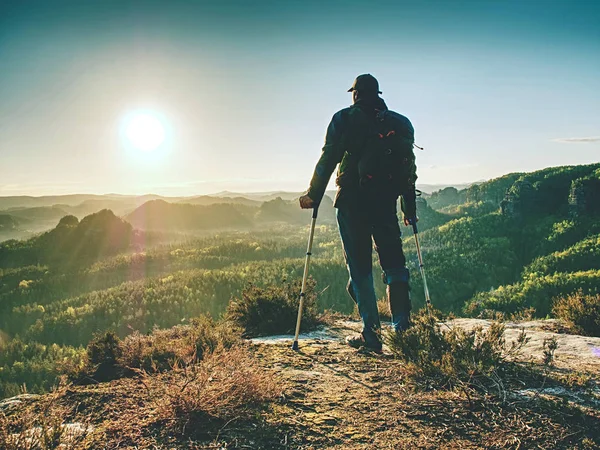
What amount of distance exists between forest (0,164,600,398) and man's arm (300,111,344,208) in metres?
23.3

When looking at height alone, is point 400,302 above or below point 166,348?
above

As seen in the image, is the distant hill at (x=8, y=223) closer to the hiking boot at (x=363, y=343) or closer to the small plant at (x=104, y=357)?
the small plant at (x=104, y=357)

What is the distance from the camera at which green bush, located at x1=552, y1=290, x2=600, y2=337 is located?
5.66 meters

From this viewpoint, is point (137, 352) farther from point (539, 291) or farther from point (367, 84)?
point (539, 291)

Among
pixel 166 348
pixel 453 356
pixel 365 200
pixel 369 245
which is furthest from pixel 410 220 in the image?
pixel 166 348

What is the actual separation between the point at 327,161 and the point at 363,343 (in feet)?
→ 7.86

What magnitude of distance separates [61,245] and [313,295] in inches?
5588

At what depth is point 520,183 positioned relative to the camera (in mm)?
98938

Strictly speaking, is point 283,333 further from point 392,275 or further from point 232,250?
point 232,250

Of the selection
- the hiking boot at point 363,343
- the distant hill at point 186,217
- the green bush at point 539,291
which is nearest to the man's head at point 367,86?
the hiking boot at point 363,343

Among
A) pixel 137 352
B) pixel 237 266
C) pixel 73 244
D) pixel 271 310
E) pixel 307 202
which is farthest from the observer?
pixel 73 244

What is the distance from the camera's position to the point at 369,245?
4754 mm

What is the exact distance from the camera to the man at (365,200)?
458cm

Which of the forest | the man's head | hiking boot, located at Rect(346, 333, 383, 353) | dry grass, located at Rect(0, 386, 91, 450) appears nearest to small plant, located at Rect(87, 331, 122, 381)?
dry grass, located at Rect(0, 386, 91, 450)
